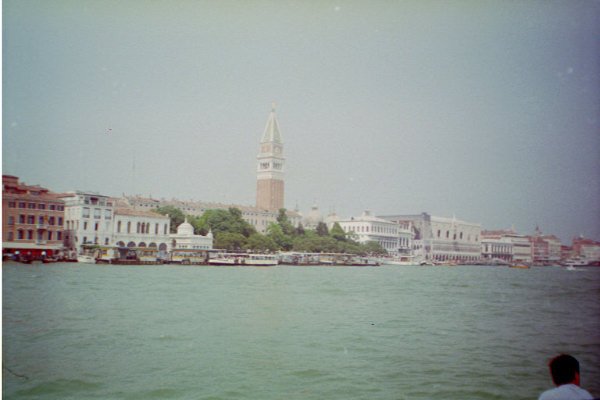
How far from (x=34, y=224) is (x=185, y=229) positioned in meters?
6.93

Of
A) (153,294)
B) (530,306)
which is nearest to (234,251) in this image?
(153,294)

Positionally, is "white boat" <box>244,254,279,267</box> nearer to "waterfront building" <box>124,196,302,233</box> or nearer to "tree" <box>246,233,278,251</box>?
"tree" <box>246,233,278,251</box>

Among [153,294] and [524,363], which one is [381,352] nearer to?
[524,363]

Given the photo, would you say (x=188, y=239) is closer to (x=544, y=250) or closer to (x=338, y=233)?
(x=338, y=233)

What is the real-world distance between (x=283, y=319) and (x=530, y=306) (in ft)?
8.92

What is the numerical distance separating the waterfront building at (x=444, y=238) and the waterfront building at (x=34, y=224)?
594 centimetres

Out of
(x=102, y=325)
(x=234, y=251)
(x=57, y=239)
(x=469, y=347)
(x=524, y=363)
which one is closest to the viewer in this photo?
(x=524, y=363)

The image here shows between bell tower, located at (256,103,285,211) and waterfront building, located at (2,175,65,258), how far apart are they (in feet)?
11.8

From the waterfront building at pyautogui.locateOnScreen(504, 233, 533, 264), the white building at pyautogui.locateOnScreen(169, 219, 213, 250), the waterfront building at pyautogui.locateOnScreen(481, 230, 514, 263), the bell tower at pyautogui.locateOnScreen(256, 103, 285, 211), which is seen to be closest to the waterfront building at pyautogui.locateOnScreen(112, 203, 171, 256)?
the white building at pyautogui.locateOnScreen(169, 219, 213, 250)

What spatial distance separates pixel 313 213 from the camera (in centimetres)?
2545

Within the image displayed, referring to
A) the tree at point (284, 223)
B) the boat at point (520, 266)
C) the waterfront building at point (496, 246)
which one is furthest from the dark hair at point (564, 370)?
the tree at point (284, 223)

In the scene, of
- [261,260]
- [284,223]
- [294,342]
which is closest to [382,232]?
[261,260]

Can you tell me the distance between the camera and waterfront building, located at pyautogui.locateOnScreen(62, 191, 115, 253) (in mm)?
11430

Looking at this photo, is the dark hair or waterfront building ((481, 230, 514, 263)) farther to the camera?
waterfront building ((481, 230, 514, 263))
